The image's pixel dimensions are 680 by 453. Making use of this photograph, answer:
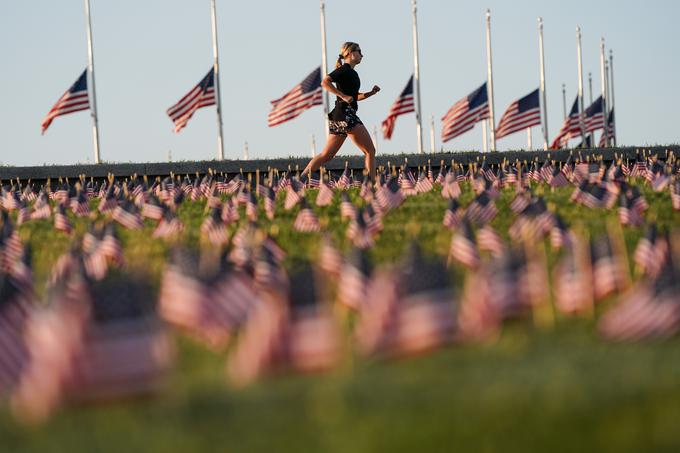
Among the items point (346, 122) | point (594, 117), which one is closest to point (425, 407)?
point (346, 122)

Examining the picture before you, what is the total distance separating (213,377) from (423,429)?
1.58 meters

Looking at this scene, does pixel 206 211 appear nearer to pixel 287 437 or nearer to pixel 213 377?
pixel 213 377

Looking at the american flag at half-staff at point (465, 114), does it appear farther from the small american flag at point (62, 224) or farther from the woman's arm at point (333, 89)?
the small american flag at point (62, 224)

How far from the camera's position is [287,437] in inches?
207

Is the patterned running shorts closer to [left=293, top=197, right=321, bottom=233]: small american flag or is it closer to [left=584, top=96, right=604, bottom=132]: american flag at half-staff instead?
[left=293, top=197, right=321, bottom=233]: small american flag

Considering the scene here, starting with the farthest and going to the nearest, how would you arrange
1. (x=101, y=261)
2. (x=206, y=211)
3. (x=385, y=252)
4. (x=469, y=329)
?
1. (x=206, y=211)
2. (x=385, y=252)
3. (x=101, y=261)
4. (x=469, y=329)

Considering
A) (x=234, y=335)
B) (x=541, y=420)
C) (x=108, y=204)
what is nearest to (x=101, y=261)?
(x=234, y=335)

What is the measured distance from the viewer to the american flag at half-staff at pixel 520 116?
1431 inches

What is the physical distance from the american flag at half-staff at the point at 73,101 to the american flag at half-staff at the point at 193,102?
2.66m

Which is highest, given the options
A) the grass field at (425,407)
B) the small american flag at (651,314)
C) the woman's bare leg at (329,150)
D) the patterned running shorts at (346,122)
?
the patterned running shorts at (346,122)

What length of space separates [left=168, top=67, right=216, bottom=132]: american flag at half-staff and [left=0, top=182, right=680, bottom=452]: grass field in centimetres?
2699

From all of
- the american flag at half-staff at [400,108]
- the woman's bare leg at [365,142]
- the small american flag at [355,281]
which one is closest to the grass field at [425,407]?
the small american flag at [355,281]

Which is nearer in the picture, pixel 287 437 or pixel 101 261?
pixel 287 437

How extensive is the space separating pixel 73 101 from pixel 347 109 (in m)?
15.7
